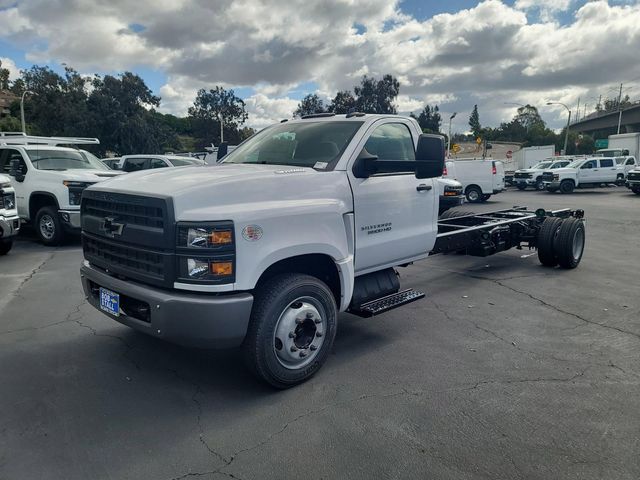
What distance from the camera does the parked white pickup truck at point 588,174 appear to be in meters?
27.9

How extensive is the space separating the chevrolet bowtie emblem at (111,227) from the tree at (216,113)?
80.2 meters

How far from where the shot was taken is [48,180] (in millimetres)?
9617

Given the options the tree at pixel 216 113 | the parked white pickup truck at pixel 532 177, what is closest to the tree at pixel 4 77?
the tree at pixel 216 113

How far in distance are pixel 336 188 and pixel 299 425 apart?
1.87 metres

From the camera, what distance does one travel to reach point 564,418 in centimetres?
335

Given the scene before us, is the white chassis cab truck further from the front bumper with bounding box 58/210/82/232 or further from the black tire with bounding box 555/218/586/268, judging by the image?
the front bumper with bounding box 58/210/82/232

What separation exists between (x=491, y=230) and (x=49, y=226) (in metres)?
8.48

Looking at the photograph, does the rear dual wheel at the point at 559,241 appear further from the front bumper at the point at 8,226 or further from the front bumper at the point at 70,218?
the front bumper at the point at 8,226

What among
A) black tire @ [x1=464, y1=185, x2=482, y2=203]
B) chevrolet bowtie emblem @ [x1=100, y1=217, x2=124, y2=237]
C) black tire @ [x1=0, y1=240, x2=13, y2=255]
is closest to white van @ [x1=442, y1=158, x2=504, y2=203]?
black tire @ [x1=464, y1=185, x2=482, y2=203]

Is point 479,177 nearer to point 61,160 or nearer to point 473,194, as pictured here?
point 473,194

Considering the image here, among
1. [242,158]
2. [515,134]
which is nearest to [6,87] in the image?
[242,158]

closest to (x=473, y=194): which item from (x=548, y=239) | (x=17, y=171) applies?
(x=548, y=239)

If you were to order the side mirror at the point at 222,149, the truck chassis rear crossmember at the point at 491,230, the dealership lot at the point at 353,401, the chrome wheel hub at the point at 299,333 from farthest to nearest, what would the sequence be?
the truck chassis rear crossmember at the point at 491,230 < the side mirror at the point at 222,149 < the chrome wheel hub at the point at 299,333 < the dealership lot at the point at 353,401

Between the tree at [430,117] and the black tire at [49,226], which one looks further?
the tree at [430,117]
